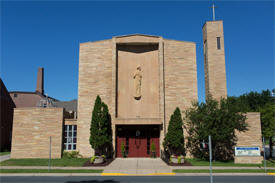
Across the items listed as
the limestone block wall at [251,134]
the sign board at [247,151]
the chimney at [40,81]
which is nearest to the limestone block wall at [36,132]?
the sign board at [247,151]

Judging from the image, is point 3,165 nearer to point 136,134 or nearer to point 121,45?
point 136,134

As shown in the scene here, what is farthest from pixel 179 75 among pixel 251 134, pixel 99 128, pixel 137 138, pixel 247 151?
pixel 99 128

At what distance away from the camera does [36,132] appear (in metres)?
23.6

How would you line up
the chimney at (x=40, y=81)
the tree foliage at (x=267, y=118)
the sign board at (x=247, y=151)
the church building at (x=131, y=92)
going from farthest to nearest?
1. the chimney at (x=40, y=81)
2. the tree foliage at (x=267, y=118)
3. the church building at (x=131, y=92)
4. the sign board at (x=247, y=151)

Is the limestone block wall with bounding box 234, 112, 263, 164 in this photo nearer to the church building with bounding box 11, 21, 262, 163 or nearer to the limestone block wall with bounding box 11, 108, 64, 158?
the church building with bounding box 11, 21, 262, 163

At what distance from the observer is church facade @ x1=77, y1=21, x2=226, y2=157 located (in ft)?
79.1

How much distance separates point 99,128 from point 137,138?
4.45m

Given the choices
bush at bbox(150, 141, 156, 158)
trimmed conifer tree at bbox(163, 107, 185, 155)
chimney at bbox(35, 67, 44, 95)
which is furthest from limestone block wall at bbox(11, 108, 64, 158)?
chimney at bbox(35, 67, 44, 95)

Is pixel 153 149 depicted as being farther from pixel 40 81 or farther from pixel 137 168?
pixel 40 81

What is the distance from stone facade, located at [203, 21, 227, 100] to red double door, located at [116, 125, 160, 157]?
6.91m

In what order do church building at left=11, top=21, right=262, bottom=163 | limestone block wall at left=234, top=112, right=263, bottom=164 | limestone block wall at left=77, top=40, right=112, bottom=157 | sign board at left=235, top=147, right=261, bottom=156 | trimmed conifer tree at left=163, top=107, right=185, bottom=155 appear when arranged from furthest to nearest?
limestone block wall at left=77, top=40, right=112, bottom=157 → church building at left=11, top=21, right=262, bottom=163 → limestone block wall at left=234, top=112, right=263, bottom=164 → trimmed conifer tree at left=163, top=107, right=185, bottom=155 → sign board at left=235, top=147, right=261, bottom=156

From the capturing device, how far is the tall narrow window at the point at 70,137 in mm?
24469

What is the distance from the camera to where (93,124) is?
72.1 ft

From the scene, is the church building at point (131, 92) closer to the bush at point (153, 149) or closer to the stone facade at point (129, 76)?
the stone facade at point (129, 76)
